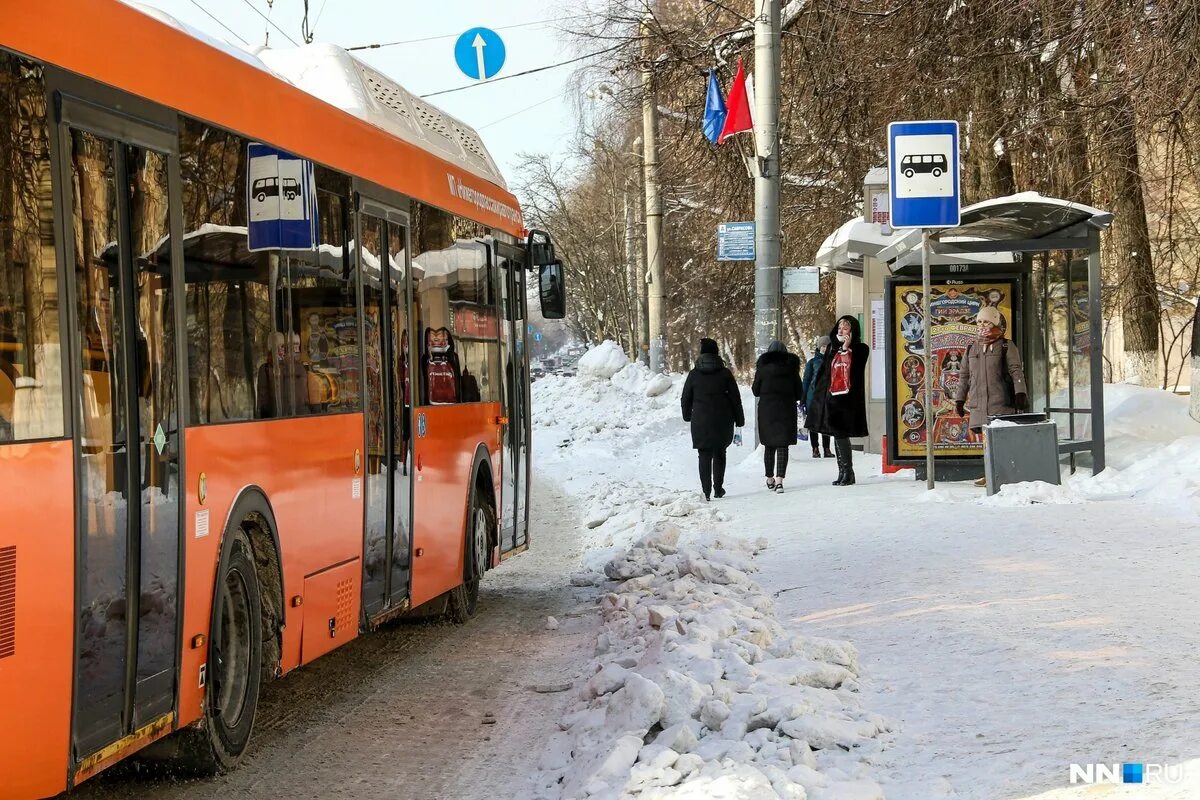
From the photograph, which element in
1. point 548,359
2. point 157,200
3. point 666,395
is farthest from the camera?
point 548,359

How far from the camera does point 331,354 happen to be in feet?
26.1

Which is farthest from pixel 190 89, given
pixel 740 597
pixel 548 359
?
pixel 548 359

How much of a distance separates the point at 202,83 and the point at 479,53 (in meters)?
16.7

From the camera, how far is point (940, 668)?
287 inches

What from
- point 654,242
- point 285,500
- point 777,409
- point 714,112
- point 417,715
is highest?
point 714,112

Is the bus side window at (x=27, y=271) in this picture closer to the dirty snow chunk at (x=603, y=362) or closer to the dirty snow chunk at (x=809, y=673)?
the dirty snow chunk at (x=809, y=673)

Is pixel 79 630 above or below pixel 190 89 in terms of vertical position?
below

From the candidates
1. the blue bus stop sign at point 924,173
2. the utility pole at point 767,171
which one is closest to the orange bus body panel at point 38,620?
the blue bus stop sign at point 924,173

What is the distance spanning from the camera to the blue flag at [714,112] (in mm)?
21688

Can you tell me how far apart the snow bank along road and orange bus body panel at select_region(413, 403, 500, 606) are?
434 mm

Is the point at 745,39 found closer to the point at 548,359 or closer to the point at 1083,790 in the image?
the point at 1083,790

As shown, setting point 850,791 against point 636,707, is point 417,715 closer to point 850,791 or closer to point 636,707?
point 636,707

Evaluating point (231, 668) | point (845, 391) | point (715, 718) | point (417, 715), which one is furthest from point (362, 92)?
point (845, 391)

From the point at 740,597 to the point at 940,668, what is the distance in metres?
2.94
